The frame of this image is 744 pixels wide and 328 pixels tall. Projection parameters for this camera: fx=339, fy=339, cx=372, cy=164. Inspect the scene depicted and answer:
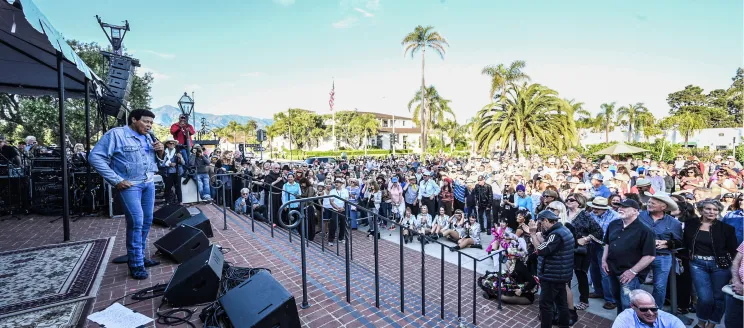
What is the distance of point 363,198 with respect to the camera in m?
12.8

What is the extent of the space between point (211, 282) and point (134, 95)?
22.8 meters

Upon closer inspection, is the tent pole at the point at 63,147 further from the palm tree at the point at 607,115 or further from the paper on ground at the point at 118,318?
the palm tree at the point at 607,115

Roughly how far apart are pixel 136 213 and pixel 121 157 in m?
0.64

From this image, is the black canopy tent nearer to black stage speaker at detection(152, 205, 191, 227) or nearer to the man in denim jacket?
the man in denim jacket

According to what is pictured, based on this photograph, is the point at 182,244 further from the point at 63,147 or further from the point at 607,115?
the point at 607,115

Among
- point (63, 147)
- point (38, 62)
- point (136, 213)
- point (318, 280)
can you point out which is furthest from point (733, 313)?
point (38, 62)

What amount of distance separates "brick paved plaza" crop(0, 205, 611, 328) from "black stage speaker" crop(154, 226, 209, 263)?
15 cm

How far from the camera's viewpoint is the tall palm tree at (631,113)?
59944 mm

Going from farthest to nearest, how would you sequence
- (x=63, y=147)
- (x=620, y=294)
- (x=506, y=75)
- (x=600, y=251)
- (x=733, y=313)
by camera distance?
(x=506, y=75)
(x=600, y=251)
(x=63, y=147)
(x=620, y=294)
(x=733, y=313)

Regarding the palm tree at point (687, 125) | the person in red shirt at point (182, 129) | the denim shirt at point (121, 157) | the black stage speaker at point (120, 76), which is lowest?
the denim shirt at point (121, 157)

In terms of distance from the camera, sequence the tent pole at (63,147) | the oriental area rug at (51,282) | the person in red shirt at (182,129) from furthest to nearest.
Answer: the person in red shirt at (182,129)
the tent pole at (63,147)
the oriental area rug at (51,282)

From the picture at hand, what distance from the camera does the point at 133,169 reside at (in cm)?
372

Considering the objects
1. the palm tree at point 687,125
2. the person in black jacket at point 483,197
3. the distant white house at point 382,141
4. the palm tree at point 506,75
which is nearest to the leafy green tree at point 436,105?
the palm tree at point 506,75

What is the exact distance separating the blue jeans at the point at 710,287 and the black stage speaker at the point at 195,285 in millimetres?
5961
